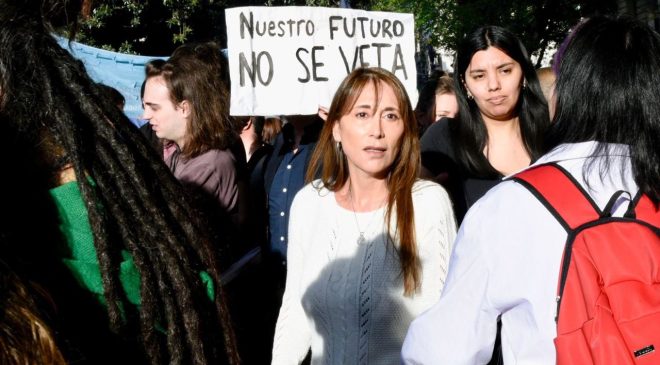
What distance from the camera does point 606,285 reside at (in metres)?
1.77

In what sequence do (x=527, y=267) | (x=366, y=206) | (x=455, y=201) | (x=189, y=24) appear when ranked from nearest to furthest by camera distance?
(x=527, y=267)
(x=366, y=206)
(x=455, y=201)
(x=189, y=24)

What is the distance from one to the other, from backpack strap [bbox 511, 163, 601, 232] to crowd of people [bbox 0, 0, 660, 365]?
0.02m

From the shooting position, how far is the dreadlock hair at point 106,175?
53.9 inches

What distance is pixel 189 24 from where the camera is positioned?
16734 millimetres

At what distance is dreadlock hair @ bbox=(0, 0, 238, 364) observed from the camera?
1.37 metres

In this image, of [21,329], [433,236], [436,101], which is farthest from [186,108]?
[21,329]

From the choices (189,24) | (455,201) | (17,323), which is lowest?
(455,201)

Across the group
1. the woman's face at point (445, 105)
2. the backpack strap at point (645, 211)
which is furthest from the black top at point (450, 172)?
the woman's face at point (445, 105)

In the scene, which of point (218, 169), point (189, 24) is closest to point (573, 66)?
point (218, 169)

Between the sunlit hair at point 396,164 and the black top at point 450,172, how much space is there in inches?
25.0

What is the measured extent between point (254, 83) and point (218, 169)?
624mm

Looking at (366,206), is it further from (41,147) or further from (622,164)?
(41,147)

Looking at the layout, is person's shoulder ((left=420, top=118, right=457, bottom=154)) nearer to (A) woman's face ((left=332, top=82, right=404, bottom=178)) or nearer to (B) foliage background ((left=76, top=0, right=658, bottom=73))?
(A) woman's face ((left=332, top=82, right=404, bottom=178))

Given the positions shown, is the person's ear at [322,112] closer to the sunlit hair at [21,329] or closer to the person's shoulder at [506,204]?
the person's shoulder at [506,204]
